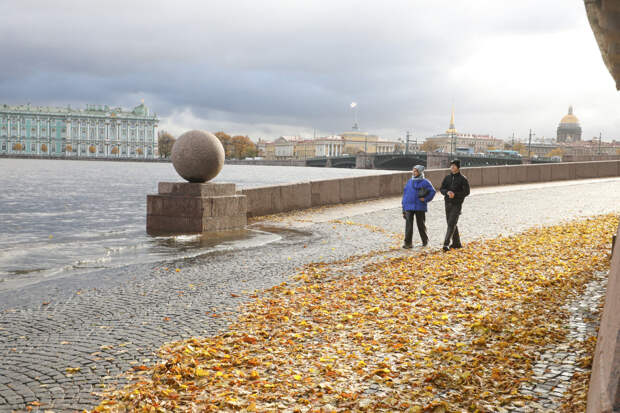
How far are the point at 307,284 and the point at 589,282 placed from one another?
3273 mm

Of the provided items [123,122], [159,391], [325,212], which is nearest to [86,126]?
[123,122]

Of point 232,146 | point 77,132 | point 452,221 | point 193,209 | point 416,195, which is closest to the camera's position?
point 452,221

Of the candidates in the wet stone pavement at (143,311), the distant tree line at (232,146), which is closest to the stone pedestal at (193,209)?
the wet stone pavement at (143,311)

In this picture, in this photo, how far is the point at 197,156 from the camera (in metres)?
12.6

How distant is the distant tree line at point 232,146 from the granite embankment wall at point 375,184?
138 meters

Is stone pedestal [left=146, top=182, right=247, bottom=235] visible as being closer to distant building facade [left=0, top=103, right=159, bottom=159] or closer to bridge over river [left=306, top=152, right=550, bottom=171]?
bridge over river [left=306, top=152, right=550, bottom=171]

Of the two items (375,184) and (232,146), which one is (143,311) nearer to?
(375,184)

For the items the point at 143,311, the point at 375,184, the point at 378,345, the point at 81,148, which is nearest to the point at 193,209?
the point at 143,311

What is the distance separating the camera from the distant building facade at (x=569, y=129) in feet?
567

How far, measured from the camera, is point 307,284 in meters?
7.34

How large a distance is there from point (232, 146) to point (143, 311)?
540 ft

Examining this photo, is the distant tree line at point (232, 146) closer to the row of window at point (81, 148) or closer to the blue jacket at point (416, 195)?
the row of window at point (81, 148)

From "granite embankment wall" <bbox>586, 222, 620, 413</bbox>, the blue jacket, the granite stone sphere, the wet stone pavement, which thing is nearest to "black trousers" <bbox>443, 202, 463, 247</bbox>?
the blue jacket

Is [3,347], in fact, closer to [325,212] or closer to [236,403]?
[236,403]
